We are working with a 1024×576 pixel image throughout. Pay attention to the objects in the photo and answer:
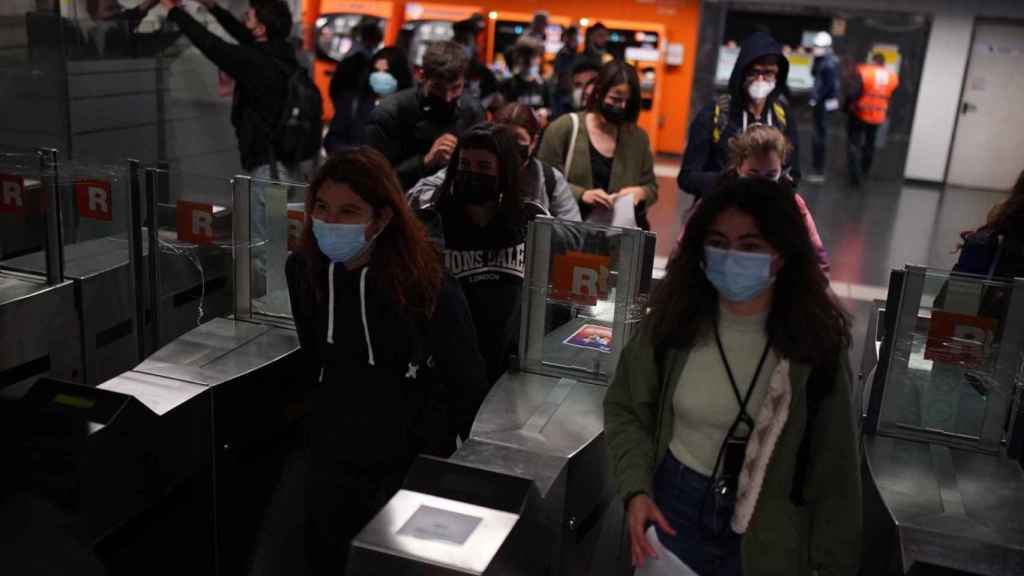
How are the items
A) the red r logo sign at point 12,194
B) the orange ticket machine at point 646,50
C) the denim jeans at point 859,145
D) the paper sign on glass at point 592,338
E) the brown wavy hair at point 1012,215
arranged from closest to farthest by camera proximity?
1. the paper sign on glass at point 592,338
2. the brown wavy hair at point 1012,215
3. the red r logo sign at point 12,194
4. the denim jeans at point 859,145
5. the orange ticket machine at point 646,50

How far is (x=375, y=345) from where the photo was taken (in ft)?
7.05

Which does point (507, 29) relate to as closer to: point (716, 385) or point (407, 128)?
point (407, 128)

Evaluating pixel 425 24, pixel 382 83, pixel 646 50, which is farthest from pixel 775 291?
pixel 425 24

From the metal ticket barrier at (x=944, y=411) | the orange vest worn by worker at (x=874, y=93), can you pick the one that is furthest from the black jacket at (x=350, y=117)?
the orange vest worn by worker at (x=874, y=93)

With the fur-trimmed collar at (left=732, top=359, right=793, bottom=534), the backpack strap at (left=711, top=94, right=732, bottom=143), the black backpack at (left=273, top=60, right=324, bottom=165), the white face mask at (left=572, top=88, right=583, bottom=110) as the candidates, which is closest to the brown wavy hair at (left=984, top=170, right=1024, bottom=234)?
the backpack strap at (left=711, top=94, right=732, bottom=143)

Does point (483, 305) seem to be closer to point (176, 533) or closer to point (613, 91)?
point (176, 533)

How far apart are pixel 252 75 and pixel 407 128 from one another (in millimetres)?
960

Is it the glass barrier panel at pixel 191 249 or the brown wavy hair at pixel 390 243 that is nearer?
the brown wavy hair at pixel 390 243

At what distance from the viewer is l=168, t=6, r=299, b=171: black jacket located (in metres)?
4.36

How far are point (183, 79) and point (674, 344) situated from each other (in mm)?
4667

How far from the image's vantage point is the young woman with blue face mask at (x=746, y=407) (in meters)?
1.68

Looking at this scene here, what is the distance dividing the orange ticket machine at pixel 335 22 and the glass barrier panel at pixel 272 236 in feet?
31.7

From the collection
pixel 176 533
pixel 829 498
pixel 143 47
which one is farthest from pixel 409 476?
pixel 143 47

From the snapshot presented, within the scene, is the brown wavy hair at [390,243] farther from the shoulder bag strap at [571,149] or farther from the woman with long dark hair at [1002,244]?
the shoulder bag strap at [571,149]
